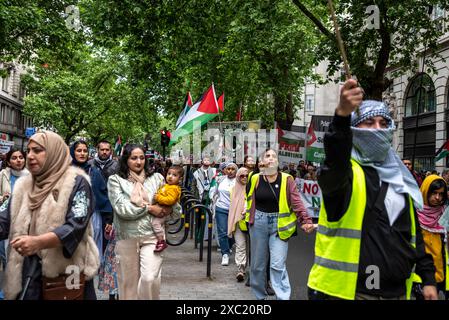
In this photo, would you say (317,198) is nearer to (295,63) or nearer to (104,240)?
(104,240)

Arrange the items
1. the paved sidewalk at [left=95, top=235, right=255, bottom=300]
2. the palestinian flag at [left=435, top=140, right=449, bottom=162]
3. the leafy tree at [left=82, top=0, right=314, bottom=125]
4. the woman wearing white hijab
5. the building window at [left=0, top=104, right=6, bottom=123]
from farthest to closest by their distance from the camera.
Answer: the building window at [left=0, top=104, right=6, bottom=123], the palestinian flag at [left=435, top=140, right=449, bottom=162], the leafy tree at [left=82, top=0, right=314, bottom=125], the paved sidewalk at [left=95, top=235, right=255, bottom=300], the woman wearing white hijab

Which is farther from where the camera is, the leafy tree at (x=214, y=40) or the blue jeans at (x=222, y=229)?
the leafy tree at (x=214, y=40)

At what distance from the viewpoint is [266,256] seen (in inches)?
262

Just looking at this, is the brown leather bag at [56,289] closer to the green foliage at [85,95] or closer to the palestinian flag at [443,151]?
the palestinian flag at [443,151]

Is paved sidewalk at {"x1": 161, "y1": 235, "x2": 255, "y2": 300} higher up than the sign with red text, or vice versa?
the sign with red text

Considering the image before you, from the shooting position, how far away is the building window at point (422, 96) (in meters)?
26.8

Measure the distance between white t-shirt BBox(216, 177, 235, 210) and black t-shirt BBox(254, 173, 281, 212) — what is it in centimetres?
354

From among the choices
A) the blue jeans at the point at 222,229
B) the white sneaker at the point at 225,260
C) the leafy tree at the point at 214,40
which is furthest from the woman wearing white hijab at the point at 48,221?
the leafy tree at the point at 214,40

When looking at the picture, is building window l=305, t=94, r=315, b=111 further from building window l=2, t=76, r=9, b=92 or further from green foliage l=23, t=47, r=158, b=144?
building window l=2, t=76, r=9, b=92

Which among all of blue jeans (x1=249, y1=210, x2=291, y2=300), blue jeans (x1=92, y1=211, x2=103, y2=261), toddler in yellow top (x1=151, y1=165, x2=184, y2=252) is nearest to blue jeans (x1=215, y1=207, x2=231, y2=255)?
blue jeans (x1=92, y1=211, x2=103, y2=261)

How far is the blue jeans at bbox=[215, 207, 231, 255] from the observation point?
10183 mm

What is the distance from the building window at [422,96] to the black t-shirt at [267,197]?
20.4 meters

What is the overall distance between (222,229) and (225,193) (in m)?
0.66

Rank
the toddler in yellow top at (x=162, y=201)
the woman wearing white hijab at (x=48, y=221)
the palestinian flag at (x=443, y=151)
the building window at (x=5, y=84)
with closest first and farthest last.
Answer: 1. the woman wearing white hijab at (x=48, y=221)
2. the toddler in yellow top at (x=162, y=201)
3. the palestinian flag at (x=443, y=151)
4. the building window at (x=5, y=84)
